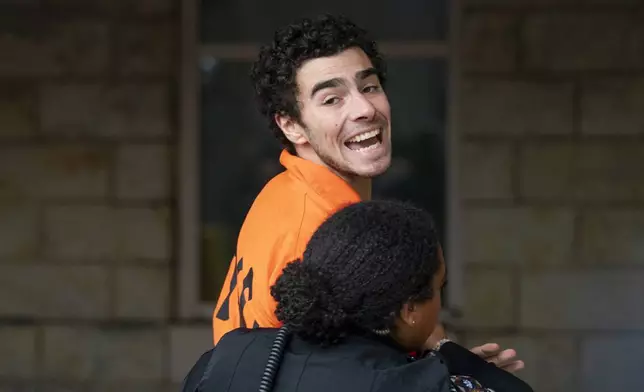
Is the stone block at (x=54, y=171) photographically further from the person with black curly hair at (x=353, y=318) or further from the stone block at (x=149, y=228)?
the person with black curly hair at (x=353, y=318)

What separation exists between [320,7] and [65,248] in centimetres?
198

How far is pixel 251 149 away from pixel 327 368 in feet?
12.3

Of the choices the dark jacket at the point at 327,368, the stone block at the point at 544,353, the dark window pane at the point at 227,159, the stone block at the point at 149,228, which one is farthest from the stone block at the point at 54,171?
the dark jacket at the point at 327,368

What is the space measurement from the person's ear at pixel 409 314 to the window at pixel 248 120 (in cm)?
347

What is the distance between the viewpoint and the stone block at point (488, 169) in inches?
→ 199

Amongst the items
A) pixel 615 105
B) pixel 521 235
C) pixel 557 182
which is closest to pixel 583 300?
pixel 521 235

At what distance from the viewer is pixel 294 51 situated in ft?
7.36

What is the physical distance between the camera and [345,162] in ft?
7.33

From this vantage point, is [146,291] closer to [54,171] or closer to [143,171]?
[143,171]

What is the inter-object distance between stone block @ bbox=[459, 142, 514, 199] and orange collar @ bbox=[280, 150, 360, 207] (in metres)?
2.91

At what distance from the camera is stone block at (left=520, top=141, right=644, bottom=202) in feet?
16.6

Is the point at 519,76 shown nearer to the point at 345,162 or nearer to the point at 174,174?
the point at 174,174

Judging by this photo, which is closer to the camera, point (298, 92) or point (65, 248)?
point (298, 92)

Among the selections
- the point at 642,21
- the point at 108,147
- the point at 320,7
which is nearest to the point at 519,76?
the point at 642,21
